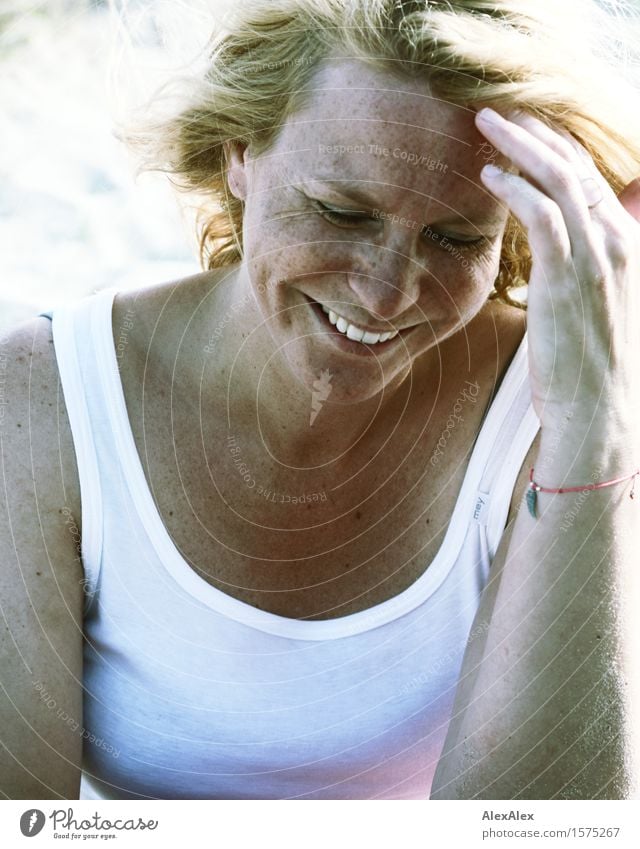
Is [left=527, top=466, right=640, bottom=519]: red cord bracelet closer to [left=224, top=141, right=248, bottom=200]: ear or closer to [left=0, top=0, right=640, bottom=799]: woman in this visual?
[left=0, top=0, right=640, bottom=799]: woman

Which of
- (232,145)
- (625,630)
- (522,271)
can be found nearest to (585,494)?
(625,630)

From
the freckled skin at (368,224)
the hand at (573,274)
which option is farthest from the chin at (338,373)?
the hand at (573,274)

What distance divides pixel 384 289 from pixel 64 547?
294mm

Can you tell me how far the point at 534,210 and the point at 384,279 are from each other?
0.10 m

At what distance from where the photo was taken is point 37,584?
66 cm

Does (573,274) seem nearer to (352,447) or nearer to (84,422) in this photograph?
(352,447)

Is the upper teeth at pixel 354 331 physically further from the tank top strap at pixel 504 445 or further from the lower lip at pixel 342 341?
the tank top strap at pixel 504 445

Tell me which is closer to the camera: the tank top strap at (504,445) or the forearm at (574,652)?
the forearm at (574,652)

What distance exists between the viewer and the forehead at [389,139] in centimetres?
58

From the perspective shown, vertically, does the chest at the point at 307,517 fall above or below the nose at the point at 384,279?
below

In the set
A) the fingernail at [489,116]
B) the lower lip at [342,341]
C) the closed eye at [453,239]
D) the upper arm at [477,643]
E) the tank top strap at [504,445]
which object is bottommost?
the upper arm at [477,643]

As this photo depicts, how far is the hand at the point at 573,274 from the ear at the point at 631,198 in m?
0.06
